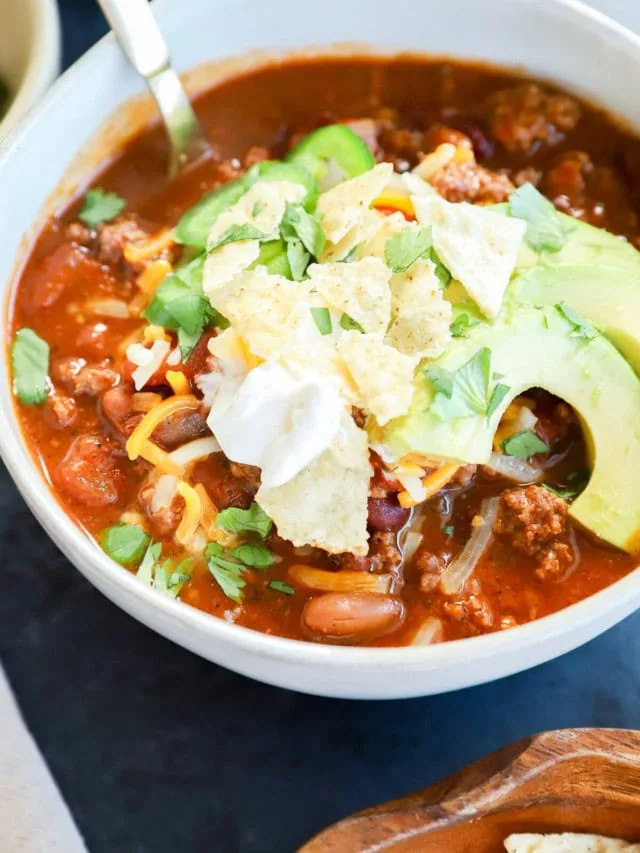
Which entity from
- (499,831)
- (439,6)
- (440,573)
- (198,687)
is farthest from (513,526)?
(439,6)

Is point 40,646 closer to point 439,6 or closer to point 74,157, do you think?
point 74,157

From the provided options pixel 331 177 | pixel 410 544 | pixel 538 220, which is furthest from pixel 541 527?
pixel 331 177

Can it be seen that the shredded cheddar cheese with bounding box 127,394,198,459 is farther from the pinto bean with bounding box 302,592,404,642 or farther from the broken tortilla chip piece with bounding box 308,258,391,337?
the pinto bean with bounding box 302,592,404,642

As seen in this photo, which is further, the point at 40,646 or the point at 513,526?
the point at 40,646

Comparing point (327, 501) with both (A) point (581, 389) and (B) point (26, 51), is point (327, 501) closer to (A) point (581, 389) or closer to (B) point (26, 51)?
(A) point (581, 389)

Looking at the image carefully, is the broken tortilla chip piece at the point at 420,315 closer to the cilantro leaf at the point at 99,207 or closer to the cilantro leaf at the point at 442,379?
the cilantro leaf at the point at 442,379

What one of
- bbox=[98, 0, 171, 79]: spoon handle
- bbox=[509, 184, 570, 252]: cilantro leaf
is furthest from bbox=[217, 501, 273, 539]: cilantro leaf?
bbox=[98, 0, 171, 79]: spoon handle
